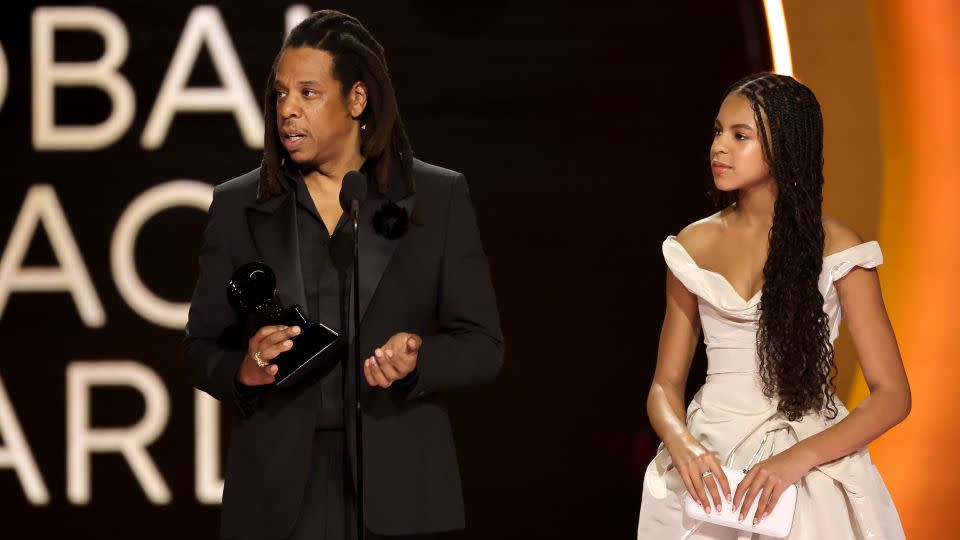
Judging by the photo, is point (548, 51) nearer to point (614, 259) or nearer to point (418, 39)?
point (418, 39)

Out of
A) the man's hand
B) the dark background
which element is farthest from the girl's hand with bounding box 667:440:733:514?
the dark background

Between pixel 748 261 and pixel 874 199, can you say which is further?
pixel 874 199

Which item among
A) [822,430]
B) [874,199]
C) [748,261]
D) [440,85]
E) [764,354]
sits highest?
[440,85]

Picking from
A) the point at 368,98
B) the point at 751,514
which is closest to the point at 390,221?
the point at 368,98

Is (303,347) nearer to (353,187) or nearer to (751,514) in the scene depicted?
(353,187)

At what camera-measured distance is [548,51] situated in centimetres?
396

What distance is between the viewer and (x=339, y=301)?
2287mm

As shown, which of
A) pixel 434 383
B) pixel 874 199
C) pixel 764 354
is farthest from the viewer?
pixel 874 199

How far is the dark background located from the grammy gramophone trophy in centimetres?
194

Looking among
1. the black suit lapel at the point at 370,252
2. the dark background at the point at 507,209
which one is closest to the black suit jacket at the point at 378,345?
the black suit lapel at the point at 370,252

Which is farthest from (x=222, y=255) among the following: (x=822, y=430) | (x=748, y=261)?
(x=822, y=430)

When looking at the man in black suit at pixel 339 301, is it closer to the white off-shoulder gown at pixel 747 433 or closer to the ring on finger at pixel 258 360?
the ring on finger at pixel 258 360

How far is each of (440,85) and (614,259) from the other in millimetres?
848

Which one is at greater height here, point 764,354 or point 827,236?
point 827,236
